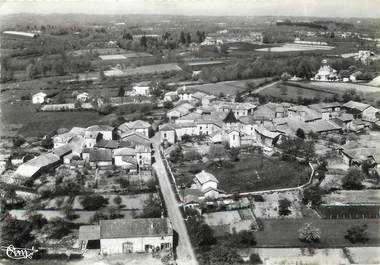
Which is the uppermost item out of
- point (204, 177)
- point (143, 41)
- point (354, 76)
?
point (143, 41)

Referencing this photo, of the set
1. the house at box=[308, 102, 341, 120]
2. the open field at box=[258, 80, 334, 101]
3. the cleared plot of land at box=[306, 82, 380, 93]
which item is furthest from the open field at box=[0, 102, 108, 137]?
the cleared plot of land at box=[306, 82, 380, 93]

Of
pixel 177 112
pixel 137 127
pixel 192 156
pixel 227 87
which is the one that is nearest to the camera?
pixel 192 156

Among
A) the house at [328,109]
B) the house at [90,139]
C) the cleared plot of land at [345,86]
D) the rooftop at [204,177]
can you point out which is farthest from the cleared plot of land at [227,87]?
the rooftop at [204,177]

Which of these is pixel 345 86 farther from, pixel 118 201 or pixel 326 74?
pixel 118 201

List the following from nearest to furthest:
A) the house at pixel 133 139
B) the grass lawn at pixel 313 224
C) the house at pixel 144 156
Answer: the grass lawn at pixel 313 224 → the house at pixel 144 156 → the house at pixel 133 139

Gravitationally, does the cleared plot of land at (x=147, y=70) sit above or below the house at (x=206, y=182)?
above

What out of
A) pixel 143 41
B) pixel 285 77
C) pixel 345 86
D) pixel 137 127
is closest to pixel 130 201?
pixel 137 127

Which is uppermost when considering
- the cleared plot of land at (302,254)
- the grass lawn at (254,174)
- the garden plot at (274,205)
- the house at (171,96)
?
the house at (171,96)

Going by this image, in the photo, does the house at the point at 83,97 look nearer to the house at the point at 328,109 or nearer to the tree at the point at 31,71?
the tree at the point at 31,71

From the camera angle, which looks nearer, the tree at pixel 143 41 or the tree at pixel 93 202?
the tree at pixel 93 202
